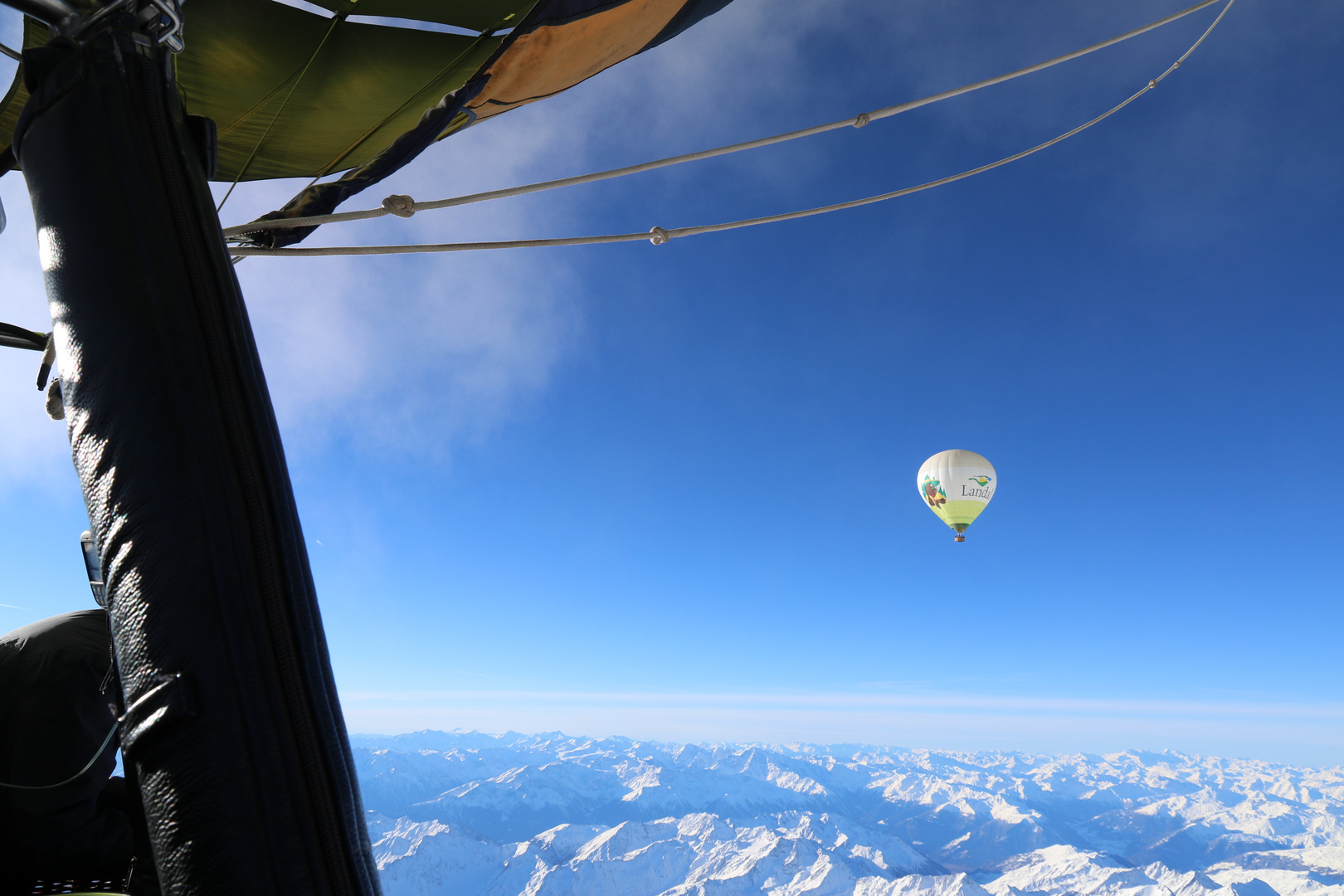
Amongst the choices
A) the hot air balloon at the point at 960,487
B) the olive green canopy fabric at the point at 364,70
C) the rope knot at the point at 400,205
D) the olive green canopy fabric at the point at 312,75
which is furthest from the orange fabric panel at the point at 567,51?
the hot air balloon at the point at 960,487

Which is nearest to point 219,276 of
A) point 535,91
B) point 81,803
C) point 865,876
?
point 81,803

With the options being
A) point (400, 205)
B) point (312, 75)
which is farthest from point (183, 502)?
point (312, 75)

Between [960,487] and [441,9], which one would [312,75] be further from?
[960,487]

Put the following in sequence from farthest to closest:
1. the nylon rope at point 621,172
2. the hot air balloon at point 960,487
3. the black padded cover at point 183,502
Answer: the hot air balloon at point 960,487, the nylon rope at point 621,172, the black padded cover at point 183,502

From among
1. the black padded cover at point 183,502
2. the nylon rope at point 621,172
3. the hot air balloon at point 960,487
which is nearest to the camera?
the black padded cover at point 183,502

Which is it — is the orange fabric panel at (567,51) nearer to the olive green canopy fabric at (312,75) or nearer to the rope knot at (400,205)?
the olive green canopy fabric at (312,75)

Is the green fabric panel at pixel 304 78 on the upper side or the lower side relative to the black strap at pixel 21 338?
upper

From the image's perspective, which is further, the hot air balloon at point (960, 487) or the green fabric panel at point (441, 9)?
the hot air balloon at point (960, 487)

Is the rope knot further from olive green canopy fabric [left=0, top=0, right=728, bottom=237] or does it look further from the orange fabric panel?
the orange fabric panel
